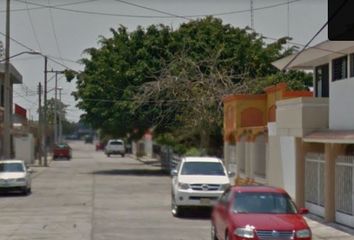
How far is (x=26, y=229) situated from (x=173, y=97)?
89.0ft

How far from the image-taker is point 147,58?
49281mm

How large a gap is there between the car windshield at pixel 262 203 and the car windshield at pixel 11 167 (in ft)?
66.6

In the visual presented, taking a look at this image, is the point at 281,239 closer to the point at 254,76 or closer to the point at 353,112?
the point at 353,112

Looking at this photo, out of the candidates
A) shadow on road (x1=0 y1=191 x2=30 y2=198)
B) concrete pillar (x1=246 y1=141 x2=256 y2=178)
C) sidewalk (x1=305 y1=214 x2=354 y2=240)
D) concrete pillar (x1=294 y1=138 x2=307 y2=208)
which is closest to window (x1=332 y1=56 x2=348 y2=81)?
concrete pillar (x1=294 y1=138 x2=307 y2=208)

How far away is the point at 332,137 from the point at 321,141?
756 millimetres

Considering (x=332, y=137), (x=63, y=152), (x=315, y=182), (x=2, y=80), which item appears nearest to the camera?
(x=332, y=137)

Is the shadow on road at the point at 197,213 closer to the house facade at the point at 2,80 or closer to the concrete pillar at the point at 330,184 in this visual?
the concrete pillar at the point at 330,184

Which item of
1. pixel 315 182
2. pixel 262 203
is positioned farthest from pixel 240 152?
pixel 262 203

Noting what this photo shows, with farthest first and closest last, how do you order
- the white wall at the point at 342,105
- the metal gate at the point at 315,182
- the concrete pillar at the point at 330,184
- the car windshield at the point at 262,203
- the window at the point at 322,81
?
the window at the point at 322,81
the metal gate at the point at 315,182
the concrete pillar at the point at 330,184
the white wall at the point at 342,105
the car windshield at the point at 262,203

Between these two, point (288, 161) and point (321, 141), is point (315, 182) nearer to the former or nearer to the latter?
point (288, 161)

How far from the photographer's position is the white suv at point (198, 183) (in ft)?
73.3

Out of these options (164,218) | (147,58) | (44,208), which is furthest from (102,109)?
(164,218)

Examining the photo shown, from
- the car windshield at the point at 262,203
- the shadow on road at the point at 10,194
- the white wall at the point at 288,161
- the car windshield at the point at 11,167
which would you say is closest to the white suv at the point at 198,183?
the white wall at the point at 288,161

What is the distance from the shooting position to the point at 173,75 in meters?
46.2
